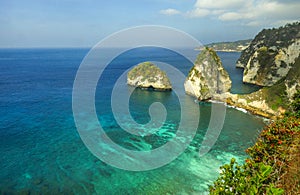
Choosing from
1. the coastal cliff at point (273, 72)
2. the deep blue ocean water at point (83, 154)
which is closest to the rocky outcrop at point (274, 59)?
the coastal cliff at point (273, 72)

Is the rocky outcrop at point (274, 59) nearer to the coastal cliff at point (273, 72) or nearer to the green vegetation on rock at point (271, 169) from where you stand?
the coastal cliff at point (273, 72)

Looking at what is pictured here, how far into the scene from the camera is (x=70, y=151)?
2733 centimetres

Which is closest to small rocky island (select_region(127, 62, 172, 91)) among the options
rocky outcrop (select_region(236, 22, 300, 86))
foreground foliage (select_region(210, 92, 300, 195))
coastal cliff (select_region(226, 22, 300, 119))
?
coastal cliff (select_region(226, 22, 300, 119))

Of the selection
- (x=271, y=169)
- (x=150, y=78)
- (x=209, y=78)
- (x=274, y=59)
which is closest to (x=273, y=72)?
(x=274, y=59)

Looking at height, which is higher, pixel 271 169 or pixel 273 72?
pixel 273 72

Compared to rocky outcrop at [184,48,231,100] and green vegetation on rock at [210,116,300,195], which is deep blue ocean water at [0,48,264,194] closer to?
rocky outcrop at [184,48,231,100]

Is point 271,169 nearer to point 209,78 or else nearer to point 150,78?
point 209,78

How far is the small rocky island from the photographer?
59.8m

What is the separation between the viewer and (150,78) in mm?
61094

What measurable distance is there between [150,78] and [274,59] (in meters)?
35.7

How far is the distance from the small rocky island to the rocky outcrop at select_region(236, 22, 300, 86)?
2799 cm

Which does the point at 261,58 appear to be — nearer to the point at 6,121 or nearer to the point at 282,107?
the point at 282,107

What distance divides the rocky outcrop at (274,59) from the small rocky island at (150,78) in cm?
2799

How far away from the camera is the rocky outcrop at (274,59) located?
5847 cm
